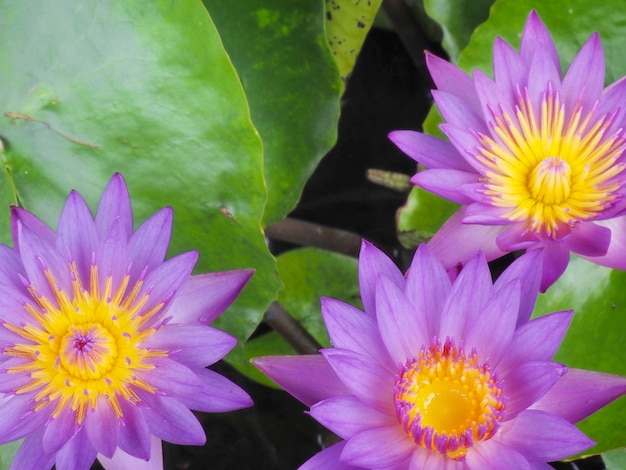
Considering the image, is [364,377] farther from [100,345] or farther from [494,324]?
[100,345]

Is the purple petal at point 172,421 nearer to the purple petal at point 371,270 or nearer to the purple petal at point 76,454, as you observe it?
the purple petal at point 76,454

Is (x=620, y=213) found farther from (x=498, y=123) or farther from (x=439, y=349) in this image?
(x=439, y=349)

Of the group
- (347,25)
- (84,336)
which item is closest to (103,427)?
(84,336)

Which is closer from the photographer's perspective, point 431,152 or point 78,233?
point 78,233

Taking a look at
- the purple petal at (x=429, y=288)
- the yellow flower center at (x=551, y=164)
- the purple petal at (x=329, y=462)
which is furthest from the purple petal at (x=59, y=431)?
the yellow flower center at (x=551, y=164)

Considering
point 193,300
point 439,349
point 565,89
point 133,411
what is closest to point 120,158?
point 193,300
